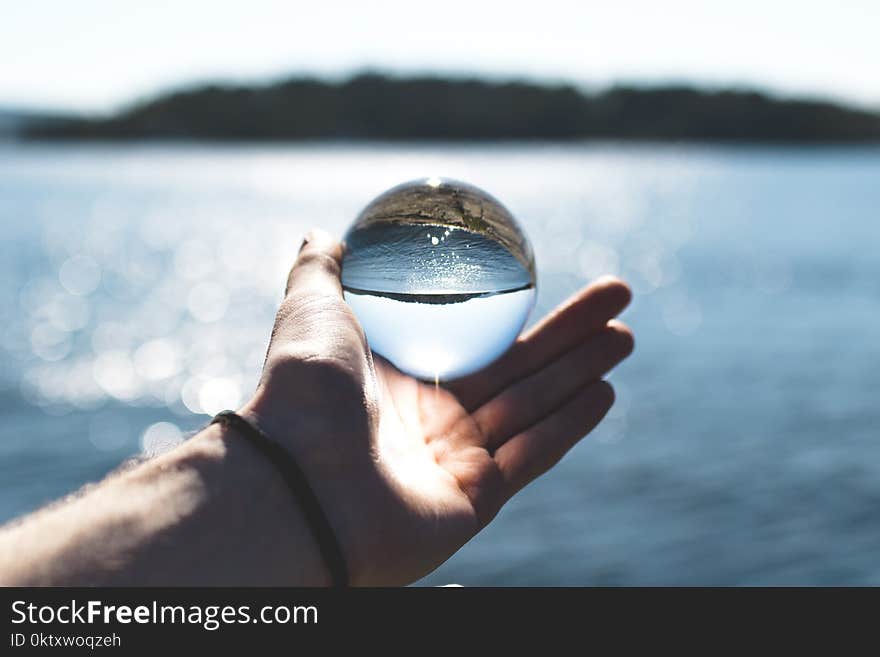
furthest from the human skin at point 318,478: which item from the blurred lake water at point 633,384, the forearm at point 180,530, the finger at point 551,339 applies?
the blurred lake water at point 633,384

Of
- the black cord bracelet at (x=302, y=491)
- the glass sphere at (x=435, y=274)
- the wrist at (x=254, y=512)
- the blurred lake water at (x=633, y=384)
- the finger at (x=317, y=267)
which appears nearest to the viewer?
the wrist at (x=254, y=512)

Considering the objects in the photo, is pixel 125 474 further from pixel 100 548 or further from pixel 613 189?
pixel 613 189

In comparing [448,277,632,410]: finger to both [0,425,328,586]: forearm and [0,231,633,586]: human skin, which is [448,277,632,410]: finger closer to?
[0,231,633,586]: human skin

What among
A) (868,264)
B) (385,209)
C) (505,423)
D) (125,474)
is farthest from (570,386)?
(868,264)

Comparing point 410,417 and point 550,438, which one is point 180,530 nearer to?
point 410,417

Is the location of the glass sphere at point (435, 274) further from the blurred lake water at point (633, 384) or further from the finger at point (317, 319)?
the blurred lake water at point (633, 384)

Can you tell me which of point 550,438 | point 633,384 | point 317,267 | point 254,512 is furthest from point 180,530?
point 633,384
